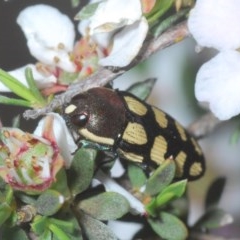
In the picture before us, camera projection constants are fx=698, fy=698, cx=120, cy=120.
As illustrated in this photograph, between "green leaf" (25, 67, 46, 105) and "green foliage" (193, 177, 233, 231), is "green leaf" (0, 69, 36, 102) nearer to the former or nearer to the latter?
"green leaf" (25, 67, 46, 105)

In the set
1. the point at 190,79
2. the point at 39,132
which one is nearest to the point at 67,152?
the point at 39,132

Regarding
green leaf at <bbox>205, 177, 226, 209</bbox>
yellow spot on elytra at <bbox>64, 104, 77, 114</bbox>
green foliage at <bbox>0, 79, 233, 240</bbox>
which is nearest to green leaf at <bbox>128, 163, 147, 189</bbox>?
green foliage at <bbox>0, 79, 233, 240</bbox>

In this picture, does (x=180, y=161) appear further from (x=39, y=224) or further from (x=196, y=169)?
(x=39, y=224)

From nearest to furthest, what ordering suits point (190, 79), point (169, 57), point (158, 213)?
point (158, 213) → point (190, 79) → point (169, 57)

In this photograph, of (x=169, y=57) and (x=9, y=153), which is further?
(x=169, y=57)

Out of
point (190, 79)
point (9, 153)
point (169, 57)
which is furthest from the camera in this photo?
point (169, 57)

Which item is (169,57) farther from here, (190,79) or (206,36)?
(206,36)
